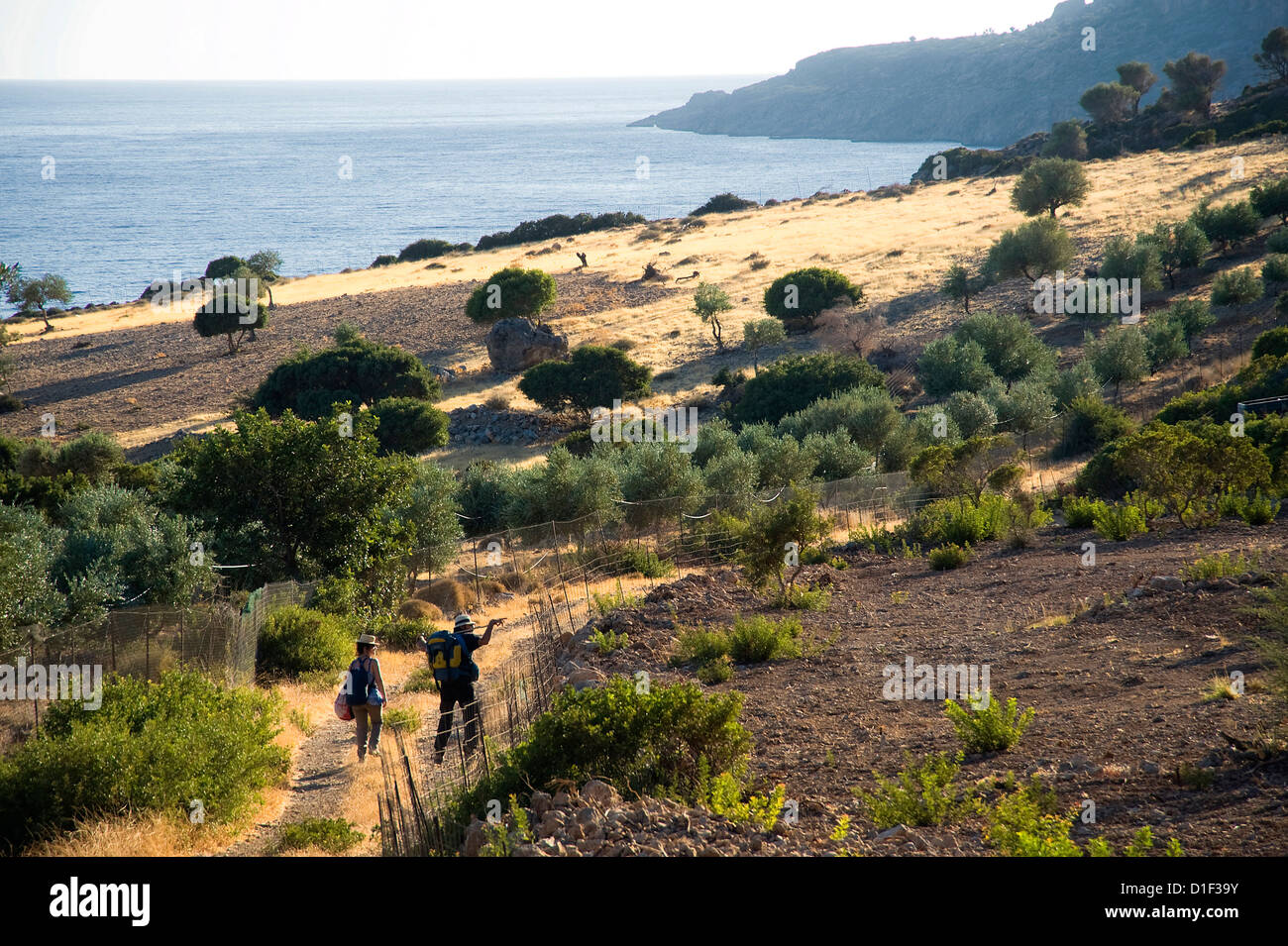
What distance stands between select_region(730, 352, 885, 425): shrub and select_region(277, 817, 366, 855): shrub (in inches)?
1186

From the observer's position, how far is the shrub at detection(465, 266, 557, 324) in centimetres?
5544

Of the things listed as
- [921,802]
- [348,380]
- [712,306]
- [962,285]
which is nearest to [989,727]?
[921,802]

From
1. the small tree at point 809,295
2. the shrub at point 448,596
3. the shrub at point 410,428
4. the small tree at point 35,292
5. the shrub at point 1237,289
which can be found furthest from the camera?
the small tree at point 35,292

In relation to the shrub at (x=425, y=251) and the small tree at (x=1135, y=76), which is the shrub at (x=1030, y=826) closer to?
the shrub at (x=425, y=251)

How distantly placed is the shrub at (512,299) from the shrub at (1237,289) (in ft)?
105

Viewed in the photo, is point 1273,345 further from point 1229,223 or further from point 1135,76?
point 1135,76

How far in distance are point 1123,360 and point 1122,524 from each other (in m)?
20.4

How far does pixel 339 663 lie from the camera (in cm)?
1631

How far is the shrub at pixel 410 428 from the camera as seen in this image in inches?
1582

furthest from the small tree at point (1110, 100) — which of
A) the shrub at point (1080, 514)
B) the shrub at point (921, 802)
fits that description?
the shrub at point (921, 802)

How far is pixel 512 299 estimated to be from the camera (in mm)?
55625

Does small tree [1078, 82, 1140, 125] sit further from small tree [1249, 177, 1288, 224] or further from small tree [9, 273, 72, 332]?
small tree [9, 273, 72, 332]

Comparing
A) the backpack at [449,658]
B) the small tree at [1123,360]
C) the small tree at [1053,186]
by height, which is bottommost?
the backpack at [449,658]

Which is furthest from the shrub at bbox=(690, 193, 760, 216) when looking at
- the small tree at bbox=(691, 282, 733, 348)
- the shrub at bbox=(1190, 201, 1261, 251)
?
the shrub at bbox=(1190, 201, 1261, 251)
